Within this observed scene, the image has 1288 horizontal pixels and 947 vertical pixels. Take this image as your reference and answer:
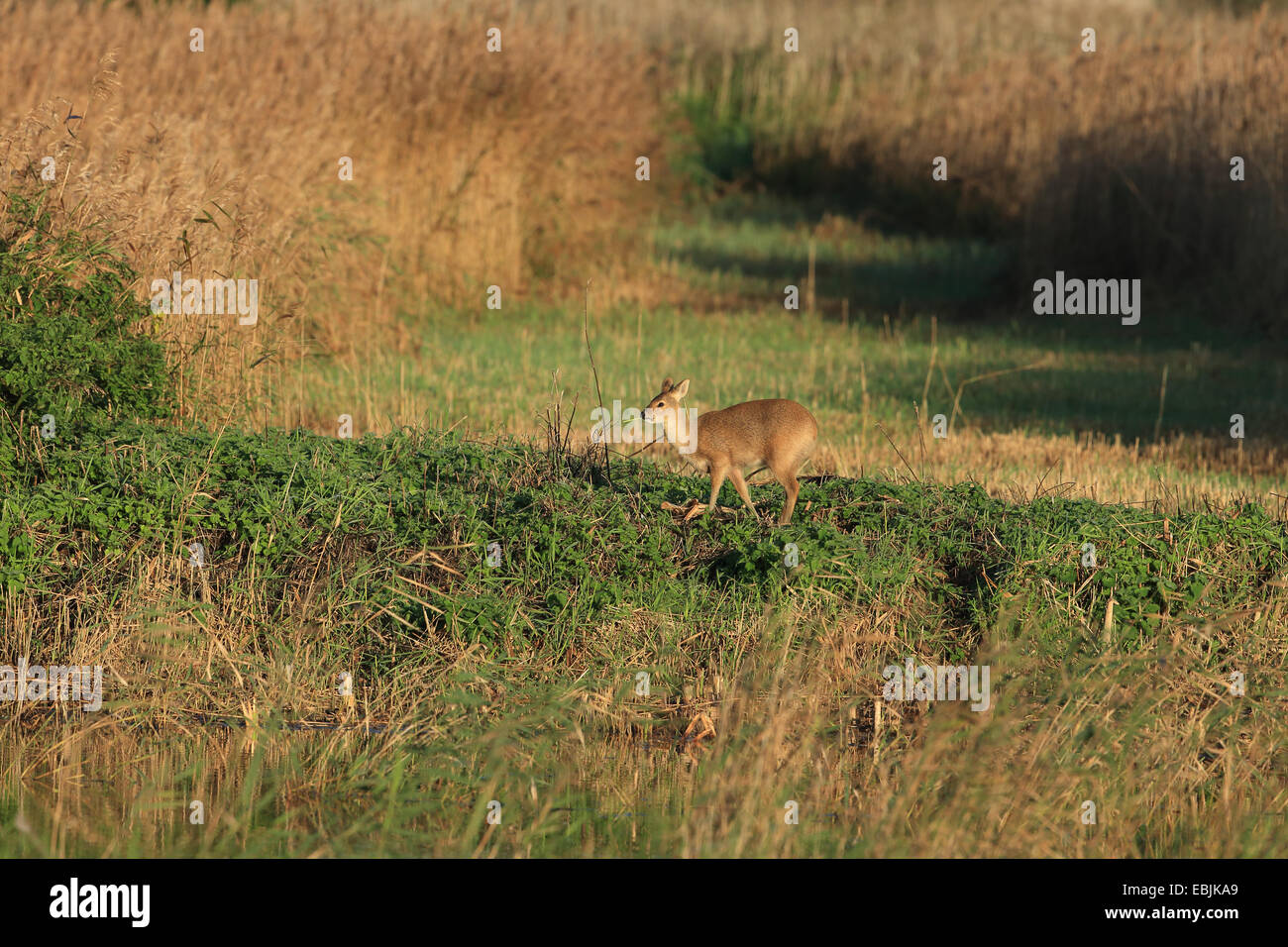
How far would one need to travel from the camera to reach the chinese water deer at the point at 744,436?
Answer: 7.29 meters

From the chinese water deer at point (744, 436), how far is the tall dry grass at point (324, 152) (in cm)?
426

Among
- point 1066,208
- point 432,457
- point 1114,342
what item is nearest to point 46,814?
point 432,457

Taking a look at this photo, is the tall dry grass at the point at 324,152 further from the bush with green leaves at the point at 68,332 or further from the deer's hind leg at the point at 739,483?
the deer's hind leg at the point at 739,483

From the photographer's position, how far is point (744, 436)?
734cm

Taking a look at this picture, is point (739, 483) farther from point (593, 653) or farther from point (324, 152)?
point (324, 152)

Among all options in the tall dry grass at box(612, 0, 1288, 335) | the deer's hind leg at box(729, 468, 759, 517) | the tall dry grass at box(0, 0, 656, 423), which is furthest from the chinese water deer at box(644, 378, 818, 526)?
the tall dry grass at box(612, 0, 1288, 335)

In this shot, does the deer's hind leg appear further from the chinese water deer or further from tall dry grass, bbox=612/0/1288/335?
tall dry grass, bbox=612/0/1288/335

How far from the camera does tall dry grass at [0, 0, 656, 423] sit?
34.9 feet

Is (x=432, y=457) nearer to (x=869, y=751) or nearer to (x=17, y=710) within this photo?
(x=17, y=710)

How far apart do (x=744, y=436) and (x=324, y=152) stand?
28.8ft

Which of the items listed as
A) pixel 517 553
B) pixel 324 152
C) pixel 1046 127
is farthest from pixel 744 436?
pixel 1046 127

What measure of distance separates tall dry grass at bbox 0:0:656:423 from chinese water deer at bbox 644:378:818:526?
4.26m

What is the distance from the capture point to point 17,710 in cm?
665

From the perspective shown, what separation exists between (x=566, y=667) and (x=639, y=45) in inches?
702
